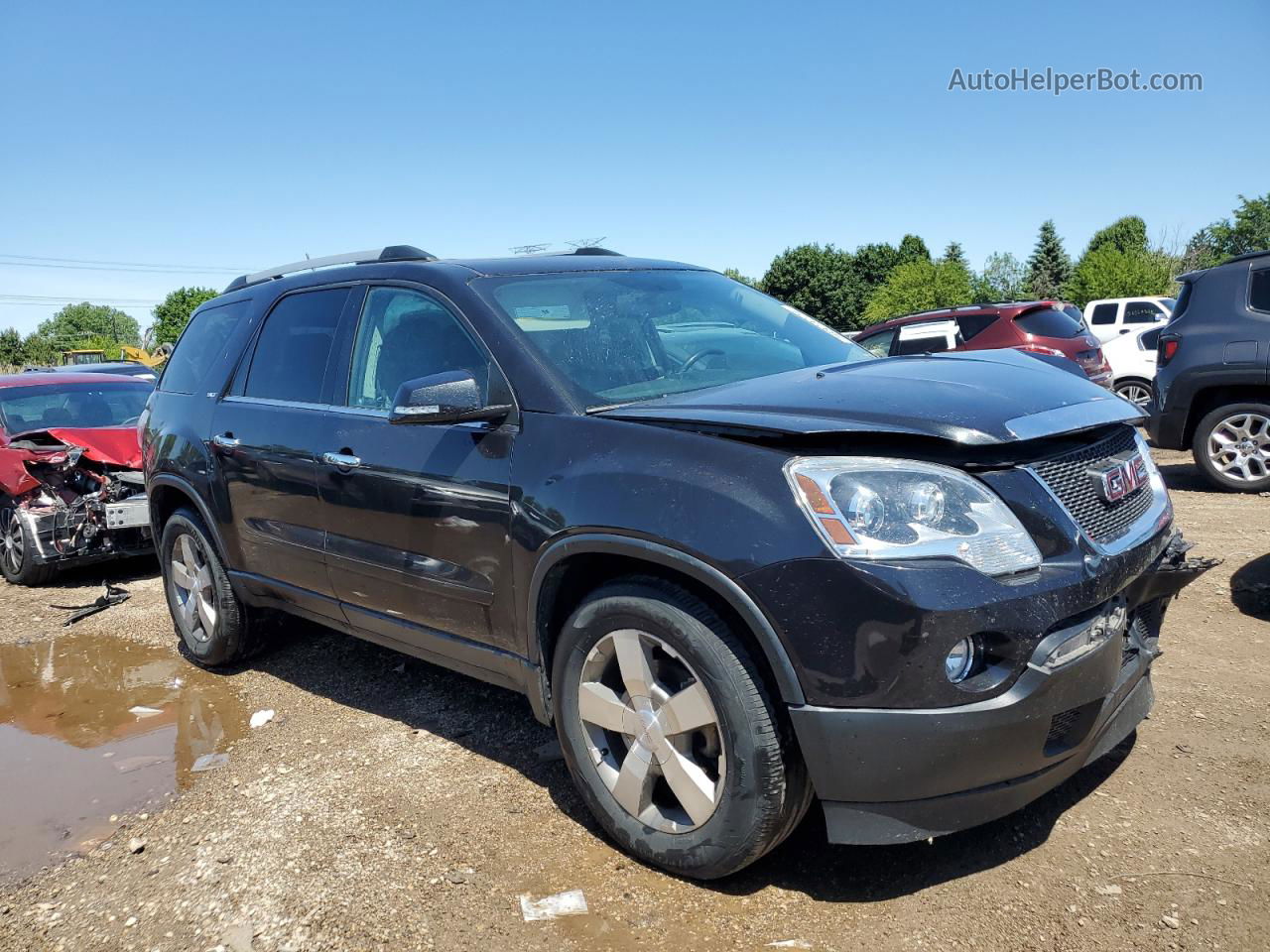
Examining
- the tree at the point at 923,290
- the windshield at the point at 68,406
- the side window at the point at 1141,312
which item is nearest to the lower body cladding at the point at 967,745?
the windshield at the point at 68,406

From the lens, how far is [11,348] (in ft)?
280

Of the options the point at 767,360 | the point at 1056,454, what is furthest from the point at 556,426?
the point at 1056,454

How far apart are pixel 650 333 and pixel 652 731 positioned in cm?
151

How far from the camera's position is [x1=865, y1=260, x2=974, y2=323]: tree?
5131 cm

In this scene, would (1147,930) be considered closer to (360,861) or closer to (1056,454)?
(1056,454)

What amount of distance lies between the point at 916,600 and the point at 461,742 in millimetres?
2311

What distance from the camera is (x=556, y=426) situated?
2982 millimetres

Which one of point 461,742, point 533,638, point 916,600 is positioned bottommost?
point 461,742

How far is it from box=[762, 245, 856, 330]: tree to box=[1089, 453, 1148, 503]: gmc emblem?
69.2m

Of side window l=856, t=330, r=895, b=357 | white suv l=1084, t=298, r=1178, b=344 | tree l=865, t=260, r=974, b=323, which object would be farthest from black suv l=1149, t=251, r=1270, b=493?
tree l=865, t=260, r=974, b=323

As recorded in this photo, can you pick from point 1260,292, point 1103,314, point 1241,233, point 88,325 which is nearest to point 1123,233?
point 1241,233

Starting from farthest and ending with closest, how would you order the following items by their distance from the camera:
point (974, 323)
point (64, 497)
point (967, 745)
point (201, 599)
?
point (974, 323) → point (64, 497) → point (201, 599) → point (967, 745)

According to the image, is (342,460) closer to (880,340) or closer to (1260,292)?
(1260,292)

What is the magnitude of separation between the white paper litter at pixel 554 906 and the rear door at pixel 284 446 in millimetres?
1708
